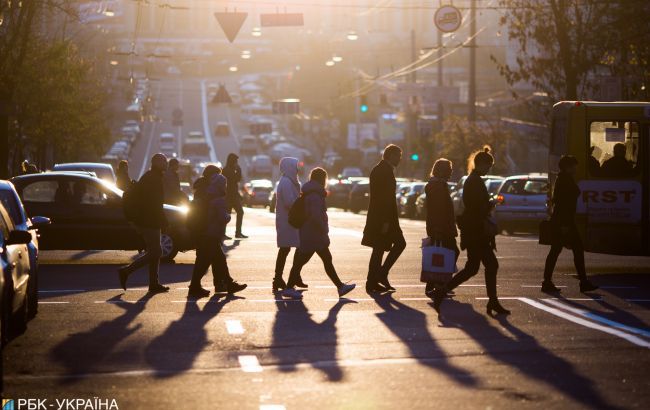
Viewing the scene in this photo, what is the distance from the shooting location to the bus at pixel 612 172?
2256 cm

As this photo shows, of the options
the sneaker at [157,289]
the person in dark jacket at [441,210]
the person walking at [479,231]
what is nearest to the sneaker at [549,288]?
the person in dark jacket at [441,210]

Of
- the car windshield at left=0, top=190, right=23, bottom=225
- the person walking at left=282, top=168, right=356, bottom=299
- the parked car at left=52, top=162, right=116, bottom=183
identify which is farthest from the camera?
the parked car at left=52, top=162, right=116, bottom=183

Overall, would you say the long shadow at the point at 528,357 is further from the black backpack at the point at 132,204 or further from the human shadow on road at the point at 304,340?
the black backpack at the point at 132,204

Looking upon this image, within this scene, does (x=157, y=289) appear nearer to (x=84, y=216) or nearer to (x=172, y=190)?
(x=84, y=216)

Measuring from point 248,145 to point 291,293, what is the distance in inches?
4788

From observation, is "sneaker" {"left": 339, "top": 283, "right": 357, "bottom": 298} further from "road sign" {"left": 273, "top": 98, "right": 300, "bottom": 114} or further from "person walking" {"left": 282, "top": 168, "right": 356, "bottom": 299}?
"road sign" {"left": 273, "top": 98, "right": 300, "bottom": 114}

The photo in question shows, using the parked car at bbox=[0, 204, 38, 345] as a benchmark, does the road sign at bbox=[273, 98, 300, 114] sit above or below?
above

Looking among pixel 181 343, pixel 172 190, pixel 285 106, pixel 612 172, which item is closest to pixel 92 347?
pixel 181 343

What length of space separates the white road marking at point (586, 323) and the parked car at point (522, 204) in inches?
757

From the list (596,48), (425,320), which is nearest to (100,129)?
(596,48)

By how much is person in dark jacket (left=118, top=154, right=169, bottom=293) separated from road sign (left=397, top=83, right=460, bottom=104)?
5797 cm

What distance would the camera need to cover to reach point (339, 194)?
66.9 metres

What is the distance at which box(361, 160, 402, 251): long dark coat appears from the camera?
59.7 ft
